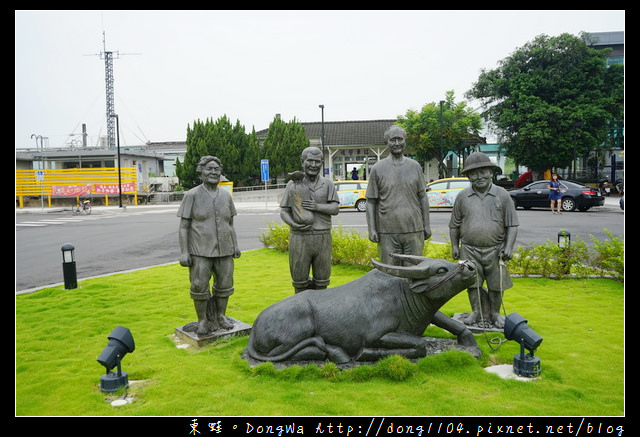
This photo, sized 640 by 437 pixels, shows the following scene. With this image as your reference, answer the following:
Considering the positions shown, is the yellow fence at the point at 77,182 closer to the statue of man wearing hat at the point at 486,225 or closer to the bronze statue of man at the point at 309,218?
the bronze statue of man at the point at 309,218

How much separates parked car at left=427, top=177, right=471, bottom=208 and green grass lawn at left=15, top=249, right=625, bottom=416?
45.0 feet

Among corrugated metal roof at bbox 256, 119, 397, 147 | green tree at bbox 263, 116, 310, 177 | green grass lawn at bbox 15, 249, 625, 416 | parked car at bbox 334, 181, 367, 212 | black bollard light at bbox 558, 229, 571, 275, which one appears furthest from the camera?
corrugated metal roof at bbox 256, 119, 397, 147

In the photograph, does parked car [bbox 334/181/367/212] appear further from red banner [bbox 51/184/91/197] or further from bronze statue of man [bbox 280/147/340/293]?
red banner [bbox 51/184/91/197]

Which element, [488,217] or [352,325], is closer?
[352,325]

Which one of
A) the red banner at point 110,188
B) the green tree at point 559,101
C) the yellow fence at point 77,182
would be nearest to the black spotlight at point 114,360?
the green tree at point 559,101

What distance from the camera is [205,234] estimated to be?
518 centimetres

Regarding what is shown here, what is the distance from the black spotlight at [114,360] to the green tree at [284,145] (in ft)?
95.4

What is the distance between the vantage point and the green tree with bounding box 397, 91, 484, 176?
30.9m

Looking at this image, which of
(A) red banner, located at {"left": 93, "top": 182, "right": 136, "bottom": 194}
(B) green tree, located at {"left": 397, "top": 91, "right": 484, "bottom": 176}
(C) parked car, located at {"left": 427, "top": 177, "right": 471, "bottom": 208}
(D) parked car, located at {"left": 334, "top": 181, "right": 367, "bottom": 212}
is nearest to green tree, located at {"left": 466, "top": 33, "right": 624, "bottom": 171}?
(B) green tree, located at {"left": 397, "top": 91, "right": 484, "bottom": 176}

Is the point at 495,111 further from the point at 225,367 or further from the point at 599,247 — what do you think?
the point at 225,367

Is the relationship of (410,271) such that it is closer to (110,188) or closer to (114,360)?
(114,360)

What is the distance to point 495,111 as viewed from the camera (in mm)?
29062

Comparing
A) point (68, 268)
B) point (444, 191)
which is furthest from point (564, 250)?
point (444, 191)

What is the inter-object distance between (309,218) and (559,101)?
26.2m
